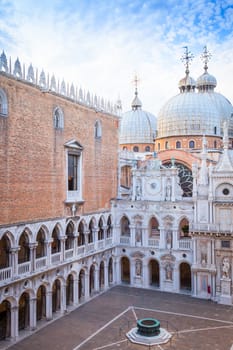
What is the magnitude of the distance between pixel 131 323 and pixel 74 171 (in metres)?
10.7

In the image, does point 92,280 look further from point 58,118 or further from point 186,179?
point 186,179

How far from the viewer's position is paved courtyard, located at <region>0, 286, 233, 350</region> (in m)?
20.4

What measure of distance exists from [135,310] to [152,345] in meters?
5.35

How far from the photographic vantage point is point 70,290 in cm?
2692

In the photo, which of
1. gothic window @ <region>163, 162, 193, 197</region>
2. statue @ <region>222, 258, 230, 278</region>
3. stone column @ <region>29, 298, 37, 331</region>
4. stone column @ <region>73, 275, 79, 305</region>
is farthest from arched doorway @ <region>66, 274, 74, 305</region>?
Result: gothic window @ <region>163, 162, 193, 197</region>

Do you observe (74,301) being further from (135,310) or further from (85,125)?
(85,125)

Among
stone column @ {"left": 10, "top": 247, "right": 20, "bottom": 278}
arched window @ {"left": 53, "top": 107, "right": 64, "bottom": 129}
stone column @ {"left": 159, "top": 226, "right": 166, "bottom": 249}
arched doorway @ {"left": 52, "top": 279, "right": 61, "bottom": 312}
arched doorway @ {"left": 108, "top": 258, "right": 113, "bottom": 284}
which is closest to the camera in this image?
stone column @ {"left": 10, "top": 247, "right": 20, "bottom": 278}

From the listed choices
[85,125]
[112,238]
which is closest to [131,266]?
[112,238]

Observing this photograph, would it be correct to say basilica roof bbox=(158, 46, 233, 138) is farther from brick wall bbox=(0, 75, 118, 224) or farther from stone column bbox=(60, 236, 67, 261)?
stone column bbox=(60, 236, 67, 261)

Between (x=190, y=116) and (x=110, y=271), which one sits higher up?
(x=190, y=116)

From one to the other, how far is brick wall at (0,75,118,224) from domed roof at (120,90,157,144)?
19280mm

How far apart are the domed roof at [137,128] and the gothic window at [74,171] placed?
22.2 meters

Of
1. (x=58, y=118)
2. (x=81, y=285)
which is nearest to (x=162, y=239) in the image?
(x=81, y=285)

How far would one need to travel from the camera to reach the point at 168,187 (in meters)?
30.1
